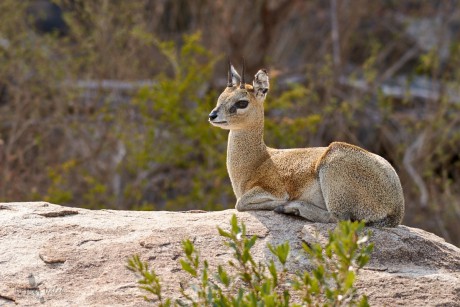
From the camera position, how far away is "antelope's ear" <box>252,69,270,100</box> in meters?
9.23

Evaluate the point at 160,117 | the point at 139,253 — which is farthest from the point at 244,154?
the point at 160,117

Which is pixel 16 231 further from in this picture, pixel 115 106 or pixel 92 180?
pixel 115 106

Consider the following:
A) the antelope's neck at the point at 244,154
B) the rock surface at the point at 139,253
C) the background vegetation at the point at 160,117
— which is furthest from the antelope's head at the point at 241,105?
the background vegetation at the point at 160,117

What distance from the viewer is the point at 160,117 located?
16422mm

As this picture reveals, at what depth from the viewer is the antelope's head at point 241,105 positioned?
9.03 meters

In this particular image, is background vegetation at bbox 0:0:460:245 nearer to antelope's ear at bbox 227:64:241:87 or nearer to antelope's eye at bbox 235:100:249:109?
antelope's ear at bbox 227:64:241:87

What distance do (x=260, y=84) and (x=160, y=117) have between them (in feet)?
24.0

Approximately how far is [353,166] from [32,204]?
3.08 meters

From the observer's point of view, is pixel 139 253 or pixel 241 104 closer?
pixel 139 253

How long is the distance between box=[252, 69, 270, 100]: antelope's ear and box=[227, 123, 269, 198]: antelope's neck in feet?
1.13

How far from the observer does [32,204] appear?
906 cm

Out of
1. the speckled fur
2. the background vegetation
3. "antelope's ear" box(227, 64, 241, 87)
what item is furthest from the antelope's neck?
the background vegetation

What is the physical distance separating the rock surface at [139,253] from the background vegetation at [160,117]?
675cm

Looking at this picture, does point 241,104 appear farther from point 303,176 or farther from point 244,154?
point 303,176
